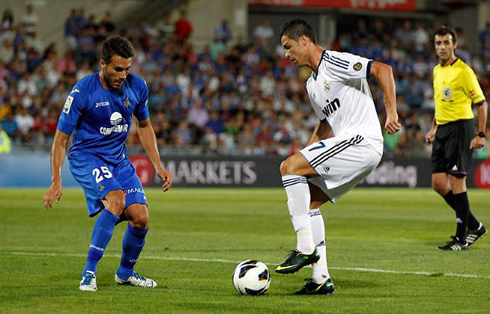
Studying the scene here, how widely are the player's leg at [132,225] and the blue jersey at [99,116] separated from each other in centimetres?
18

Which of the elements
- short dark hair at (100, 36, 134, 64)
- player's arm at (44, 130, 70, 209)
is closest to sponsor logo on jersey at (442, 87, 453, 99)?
short dark hair at (100, 36, 134, 64)

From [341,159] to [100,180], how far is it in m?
1.96

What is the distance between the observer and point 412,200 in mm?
21719

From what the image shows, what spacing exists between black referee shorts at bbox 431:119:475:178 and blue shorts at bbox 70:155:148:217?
15.8 ft

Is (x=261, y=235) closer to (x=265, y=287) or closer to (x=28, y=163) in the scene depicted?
(x=265, y=287)

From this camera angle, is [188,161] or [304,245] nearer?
[304,245]

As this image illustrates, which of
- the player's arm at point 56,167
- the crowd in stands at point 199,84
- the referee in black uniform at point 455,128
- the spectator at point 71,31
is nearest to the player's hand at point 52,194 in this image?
the player's arm at point 56,167

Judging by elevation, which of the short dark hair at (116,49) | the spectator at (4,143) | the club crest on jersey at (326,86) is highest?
the short dark hair at (116,49)

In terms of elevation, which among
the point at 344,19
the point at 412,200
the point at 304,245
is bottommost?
the point at 412,200

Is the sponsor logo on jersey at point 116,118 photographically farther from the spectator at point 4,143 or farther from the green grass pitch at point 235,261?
the spectator at point 4,143

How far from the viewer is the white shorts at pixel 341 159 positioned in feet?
23.0

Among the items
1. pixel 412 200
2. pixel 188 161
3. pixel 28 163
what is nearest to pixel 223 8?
pixel 188 161

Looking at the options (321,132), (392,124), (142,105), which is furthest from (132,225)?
(392,124)

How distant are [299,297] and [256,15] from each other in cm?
3025
